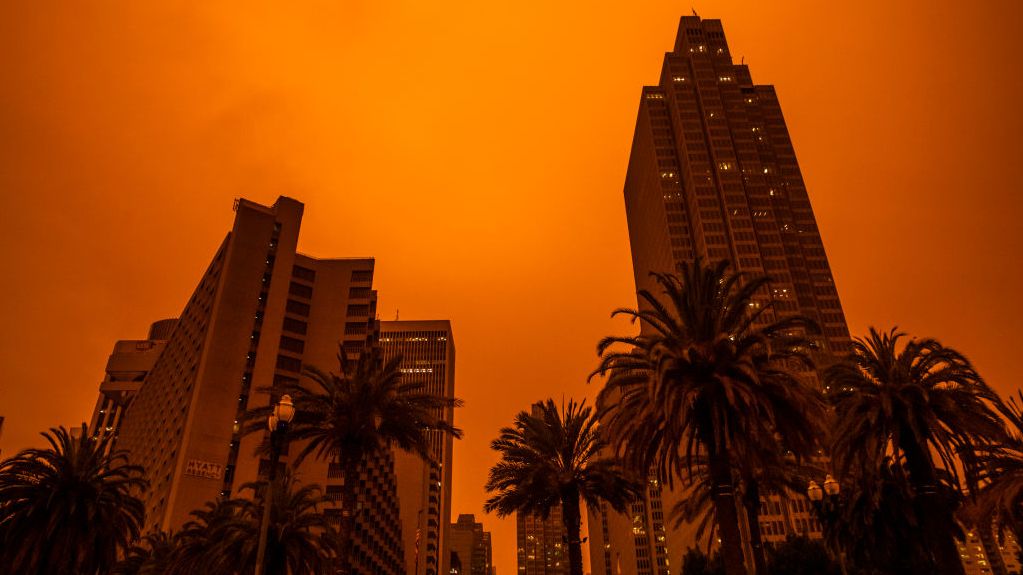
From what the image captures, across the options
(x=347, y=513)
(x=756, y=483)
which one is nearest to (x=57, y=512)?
(x=347, y=513)

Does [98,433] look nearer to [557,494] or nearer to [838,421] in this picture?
[557,494]

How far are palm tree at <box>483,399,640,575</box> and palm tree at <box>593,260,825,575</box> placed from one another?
12687 mm

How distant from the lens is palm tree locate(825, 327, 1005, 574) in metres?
26.1

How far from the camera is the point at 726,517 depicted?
912 inches

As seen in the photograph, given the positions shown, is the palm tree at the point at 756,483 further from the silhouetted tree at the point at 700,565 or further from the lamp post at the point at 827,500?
the silhouetted tree at the point at 700,565

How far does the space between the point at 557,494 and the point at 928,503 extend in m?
19.4

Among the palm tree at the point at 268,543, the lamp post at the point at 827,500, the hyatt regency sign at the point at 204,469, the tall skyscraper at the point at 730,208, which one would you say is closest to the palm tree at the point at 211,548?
the palm tree at the point at 268,543

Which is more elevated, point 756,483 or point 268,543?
point 756,483

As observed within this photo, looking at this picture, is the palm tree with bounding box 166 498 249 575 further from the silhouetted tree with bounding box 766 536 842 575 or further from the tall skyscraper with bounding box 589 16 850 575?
the tall skyscraper with bounding box 589 16 850 575

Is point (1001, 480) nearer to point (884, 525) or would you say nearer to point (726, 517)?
point (884, 525)

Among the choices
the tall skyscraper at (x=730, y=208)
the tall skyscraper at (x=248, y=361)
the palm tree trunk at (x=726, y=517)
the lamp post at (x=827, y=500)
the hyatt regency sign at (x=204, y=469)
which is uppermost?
the tall skyscraper at (x=730, y=208)

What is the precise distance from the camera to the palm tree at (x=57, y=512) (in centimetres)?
3150

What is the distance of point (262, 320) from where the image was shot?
325 feet

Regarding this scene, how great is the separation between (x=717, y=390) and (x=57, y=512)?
3229cm
